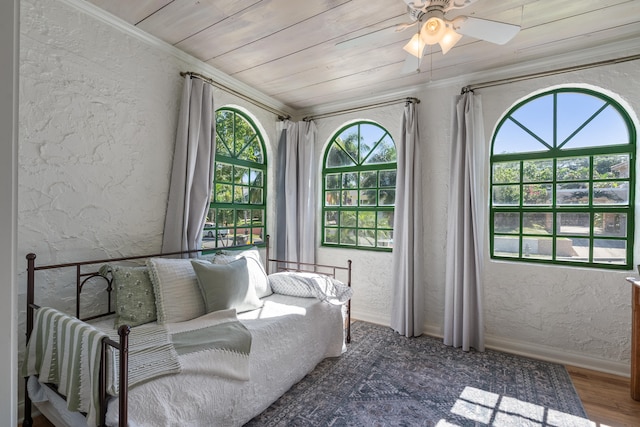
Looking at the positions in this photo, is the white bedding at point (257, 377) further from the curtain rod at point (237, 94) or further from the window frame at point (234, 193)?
the curtain rod at point (237, 94)

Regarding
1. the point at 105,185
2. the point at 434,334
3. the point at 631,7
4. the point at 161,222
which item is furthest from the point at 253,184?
the point at 631,7

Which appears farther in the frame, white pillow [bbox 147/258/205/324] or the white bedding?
white pillow [bbox 147/258/205/324]

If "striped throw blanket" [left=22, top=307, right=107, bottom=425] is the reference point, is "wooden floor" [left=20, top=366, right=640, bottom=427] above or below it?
below

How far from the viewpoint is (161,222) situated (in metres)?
2.46

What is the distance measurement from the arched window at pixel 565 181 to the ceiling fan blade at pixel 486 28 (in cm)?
144

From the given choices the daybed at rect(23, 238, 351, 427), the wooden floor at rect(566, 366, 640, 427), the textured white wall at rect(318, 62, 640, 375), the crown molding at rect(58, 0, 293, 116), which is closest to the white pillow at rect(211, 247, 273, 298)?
the daybed at rect(23, 238, 351, 427)

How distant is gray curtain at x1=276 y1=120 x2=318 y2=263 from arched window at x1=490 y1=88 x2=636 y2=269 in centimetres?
191

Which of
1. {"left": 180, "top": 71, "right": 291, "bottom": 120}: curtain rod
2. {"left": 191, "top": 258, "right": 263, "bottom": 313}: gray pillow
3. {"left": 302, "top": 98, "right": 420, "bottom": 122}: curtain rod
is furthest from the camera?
{"left": 302, "top": 98, "right": 420, "bottom": 122}: curtain rod

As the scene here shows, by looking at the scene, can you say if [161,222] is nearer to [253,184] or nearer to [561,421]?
[253,184]

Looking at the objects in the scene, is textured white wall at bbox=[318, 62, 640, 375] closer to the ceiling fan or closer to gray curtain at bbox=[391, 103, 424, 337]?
gray curtain at bbox=[391, 103, 424, 337]

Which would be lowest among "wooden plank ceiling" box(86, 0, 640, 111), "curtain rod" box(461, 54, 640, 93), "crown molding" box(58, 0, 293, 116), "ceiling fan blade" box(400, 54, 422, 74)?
"ceiling fan blade" box(400, 54, 422, 74)

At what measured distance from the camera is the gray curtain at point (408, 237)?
302 cm

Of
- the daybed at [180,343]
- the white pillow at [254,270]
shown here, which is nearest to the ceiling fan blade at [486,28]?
the daybed at [180,343]

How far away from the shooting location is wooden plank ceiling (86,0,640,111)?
6.39 feet
